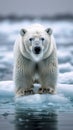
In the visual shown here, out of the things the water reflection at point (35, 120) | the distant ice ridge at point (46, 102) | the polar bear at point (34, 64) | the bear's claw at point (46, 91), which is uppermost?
the polar bear at point (34, 64)

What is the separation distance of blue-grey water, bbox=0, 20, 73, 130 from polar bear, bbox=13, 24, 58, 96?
4.9 inches

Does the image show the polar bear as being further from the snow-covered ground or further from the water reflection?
the water reflection

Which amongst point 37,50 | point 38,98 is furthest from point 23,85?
point 37,50

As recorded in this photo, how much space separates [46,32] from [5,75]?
916 millimetres

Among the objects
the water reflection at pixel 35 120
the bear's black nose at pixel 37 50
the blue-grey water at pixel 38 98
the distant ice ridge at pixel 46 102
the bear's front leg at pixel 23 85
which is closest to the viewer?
the water reflection at pixel 35 120

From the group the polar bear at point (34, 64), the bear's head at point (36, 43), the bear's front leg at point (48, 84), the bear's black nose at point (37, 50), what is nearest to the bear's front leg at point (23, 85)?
the polar bear at point (34, 64)

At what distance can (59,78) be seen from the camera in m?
6.20

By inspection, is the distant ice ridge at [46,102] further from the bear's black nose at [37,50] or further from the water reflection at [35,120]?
the bear's black nose at [37,50]

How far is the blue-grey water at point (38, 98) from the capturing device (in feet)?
16.7

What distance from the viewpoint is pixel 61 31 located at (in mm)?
6492

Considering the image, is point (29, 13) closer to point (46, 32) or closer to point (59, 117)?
point (46, 32)

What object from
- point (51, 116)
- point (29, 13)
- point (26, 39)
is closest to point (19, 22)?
point (29, 13)

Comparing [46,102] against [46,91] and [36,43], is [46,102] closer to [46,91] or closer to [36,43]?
[46,91]

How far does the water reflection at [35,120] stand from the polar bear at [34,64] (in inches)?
11.0
